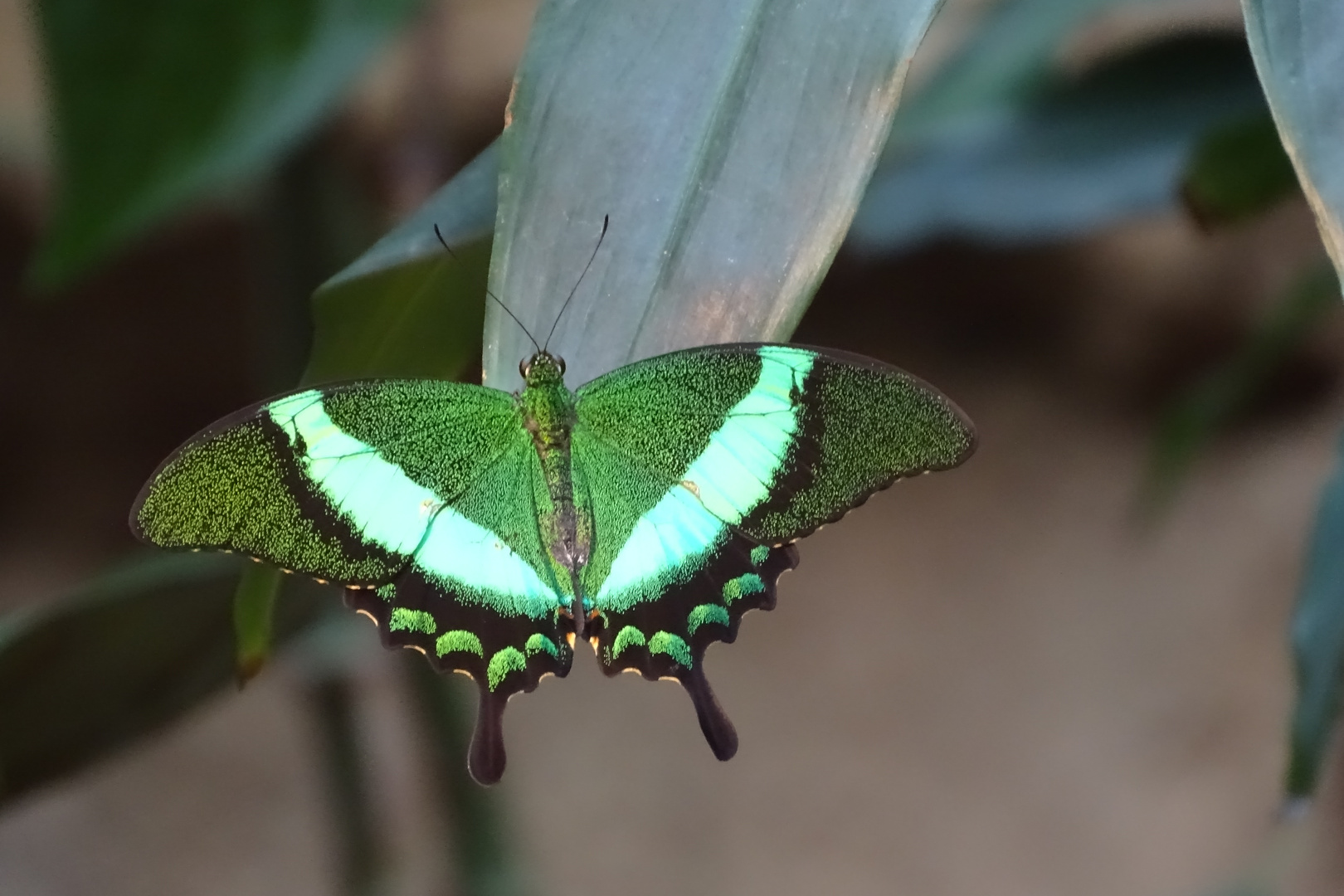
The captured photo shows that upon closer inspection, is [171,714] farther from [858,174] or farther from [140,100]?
[858,174]

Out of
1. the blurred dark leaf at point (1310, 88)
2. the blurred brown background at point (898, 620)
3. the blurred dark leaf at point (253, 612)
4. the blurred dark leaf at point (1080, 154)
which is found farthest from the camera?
the blurred brown background at point (898, 620)

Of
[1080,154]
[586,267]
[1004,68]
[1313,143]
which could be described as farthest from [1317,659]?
[1004,68]

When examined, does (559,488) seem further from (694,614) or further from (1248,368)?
(1248,368)

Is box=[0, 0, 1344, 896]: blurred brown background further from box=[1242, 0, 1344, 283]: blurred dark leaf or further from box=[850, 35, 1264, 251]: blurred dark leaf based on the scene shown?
box=[1242, 0, 1344, 283]: blurred dark leaf

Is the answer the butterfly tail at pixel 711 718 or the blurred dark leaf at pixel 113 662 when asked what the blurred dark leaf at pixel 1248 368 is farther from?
the blurred dark leaf at pixel 113 662

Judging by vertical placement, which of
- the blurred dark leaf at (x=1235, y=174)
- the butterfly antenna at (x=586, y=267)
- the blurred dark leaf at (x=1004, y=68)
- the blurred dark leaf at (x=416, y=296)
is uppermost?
the blurred dark leaf at (x=1004, y=68)

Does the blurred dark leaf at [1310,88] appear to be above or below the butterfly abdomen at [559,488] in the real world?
above

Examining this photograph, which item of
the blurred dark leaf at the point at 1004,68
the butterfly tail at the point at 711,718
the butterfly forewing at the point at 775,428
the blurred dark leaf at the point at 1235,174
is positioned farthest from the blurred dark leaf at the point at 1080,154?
the butterfly tail at the point at 711,718
